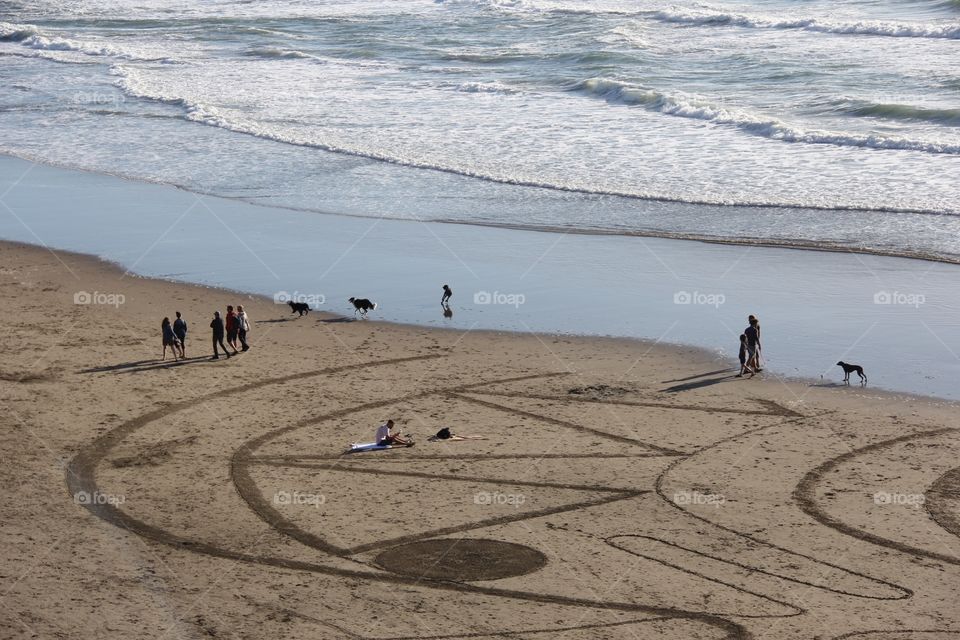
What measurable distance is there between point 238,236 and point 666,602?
68.2 ft

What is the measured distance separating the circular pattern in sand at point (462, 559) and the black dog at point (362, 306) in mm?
10708

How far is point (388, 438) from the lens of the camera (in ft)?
69.9

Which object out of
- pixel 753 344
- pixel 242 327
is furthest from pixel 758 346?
pixel 242 327

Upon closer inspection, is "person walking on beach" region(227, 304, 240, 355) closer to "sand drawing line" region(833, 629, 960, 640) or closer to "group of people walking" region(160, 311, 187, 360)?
"group of people walking" region(160, 311, 187, 360)

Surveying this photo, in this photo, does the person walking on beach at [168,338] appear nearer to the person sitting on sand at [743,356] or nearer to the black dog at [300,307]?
the black dog at [300,307]

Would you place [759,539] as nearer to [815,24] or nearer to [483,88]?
[483,88]

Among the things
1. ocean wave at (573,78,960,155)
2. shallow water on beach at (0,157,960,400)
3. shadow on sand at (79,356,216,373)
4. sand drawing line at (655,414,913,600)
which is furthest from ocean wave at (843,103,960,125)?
shadow on sand at (79,356,216,373)

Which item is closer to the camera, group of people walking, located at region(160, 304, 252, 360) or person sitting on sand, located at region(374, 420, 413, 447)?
person sitting on sand, located at region(374, 420, 413, 447)

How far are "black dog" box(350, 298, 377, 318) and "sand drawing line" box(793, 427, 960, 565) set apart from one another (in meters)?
11.3

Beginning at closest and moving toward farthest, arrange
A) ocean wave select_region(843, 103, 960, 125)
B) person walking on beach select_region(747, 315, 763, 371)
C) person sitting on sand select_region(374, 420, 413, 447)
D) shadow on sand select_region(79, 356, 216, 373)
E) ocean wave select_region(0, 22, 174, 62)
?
person sitting on sand select_region(374, 420, 413, 447), person walking on beach select_region(747, 315, 763, 371), shadow on sand select_region(79, 356, 216, 373), ocean wave select_region(843, 103, 960, 125), ocean wave select_region(0, 22, 174, 62)

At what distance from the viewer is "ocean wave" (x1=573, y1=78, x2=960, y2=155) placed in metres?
41.8

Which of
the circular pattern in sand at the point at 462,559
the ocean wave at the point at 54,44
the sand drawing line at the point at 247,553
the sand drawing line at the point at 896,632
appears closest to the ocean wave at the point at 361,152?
the ocean wave at the point at 54,44

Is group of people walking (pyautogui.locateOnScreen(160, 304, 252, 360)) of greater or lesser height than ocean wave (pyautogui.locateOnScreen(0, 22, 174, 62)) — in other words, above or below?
below

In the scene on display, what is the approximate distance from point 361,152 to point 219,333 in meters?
19.1
